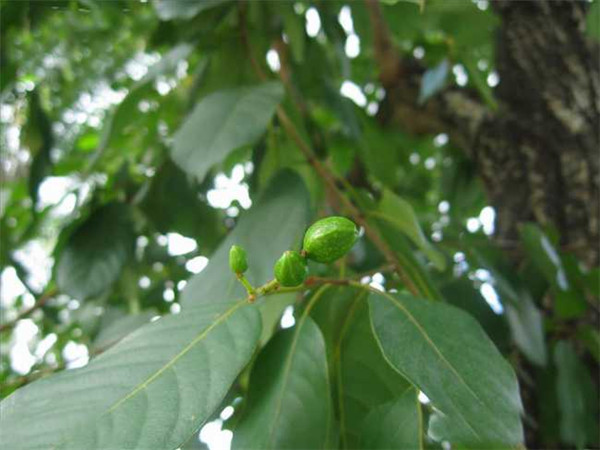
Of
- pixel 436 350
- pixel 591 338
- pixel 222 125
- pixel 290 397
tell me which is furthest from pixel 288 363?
pixel 591 338

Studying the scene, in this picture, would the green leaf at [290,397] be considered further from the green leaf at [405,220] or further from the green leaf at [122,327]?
the green leaf at [122,327]

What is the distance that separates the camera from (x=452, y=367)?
0.63 m

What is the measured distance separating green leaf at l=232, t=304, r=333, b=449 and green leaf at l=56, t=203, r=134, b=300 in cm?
57

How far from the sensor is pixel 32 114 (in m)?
1.25

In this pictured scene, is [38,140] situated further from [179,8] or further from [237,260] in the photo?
[237,260]

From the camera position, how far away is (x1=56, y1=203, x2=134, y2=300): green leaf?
1.18m

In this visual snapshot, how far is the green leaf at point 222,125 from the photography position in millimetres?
917

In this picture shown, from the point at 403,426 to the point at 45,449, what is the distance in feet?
1.03

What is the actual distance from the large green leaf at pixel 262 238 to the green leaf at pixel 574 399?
0.52m

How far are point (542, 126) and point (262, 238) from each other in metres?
0.79

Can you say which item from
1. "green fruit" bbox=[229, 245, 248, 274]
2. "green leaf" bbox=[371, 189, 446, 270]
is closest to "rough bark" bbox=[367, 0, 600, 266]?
"green leaf" bbox=[371, 189, 446, 270]

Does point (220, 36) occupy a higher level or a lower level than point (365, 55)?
higher

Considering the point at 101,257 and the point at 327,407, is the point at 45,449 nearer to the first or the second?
the point at 327,407

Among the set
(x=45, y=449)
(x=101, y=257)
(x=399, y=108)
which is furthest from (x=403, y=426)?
(x=399, y=108)
